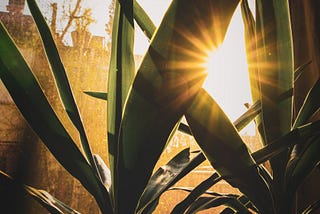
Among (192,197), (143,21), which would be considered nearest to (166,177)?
(192,197)

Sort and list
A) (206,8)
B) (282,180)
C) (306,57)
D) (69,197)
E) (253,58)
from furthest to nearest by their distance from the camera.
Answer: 1. (69,197)
2. (306,57)
3. (253,58)
4. (282,180)
5. (206,8)

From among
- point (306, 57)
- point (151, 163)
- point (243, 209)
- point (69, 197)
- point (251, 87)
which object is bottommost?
point (69, 197)

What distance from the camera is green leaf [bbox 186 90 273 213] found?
27cm

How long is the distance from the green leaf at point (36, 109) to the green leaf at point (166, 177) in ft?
0.23

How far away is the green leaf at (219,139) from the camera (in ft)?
0.89

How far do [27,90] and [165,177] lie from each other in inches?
8.9

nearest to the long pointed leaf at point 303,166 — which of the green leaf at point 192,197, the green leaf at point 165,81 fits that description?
the green leaf at point 192,197

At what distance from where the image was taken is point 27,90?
266 mm

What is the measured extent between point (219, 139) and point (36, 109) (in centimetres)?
21

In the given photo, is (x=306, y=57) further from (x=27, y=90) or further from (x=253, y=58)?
(x=27, y=90)

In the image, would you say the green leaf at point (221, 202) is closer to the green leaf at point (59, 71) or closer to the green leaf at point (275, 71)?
the green leaf at point (275, 71)

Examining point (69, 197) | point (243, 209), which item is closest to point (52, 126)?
point (243, 209)

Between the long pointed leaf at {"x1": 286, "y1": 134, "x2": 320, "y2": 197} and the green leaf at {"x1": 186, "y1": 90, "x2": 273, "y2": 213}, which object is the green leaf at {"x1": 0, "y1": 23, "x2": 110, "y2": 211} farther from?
the long pointed leaf at {"x1": 286, "y1": 134, "x2": 320, "y2": 197}

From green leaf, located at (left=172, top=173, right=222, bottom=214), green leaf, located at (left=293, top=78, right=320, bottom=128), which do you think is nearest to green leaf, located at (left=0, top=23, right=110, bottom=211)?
green leaf, located at (left=172, top=173, right=222, bottom=214)
